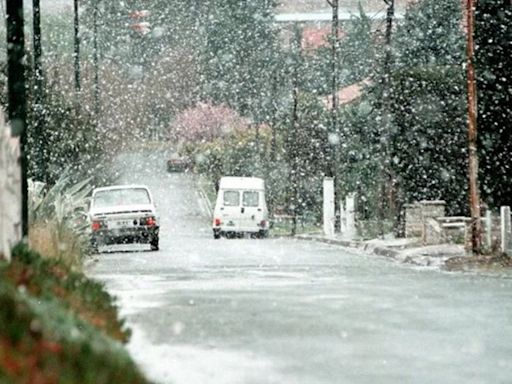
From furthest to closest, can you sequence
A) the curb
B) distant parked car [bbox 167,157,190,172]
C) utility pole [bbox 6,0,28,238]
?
distant parked car [bbox 167,157,190,172] < the curb < utility pole [bbox 6,0,28,238]

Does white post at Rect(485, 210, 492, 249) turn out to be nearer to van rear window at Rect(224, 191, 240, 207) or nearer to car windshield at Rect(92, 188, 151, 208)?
car windshield at Rect(92, 188, 151, 208)

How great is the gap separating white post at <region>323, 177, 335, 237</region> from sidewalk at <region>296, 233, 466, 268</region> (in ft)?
32.2

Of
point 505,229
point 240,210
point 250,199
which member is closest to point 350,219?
point 240,210

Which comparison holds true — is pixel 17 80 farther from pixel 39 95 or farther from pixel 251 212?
pixel 251 212

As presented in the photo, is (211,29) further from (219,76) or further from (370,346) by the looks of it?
(370,346)

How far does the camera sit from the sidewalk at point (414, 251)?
2892 cm

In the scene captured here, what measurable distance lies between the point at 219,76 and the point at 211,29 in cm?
403

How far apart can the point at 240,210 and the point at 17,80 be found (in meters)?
32.9

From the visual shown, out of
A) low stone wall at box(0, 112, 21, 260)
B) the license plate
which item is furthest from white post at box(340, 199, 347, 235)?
low stone wall at box(0, 112, 21, 260)

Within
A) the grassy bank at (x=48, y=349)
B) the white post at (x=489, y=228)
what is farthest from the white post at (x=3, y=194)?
the white post at (x=489, y=228)

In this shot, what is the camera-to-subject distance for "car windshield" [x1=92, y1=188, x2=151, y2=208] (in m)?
36.6

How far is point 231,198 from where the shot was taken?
53031mm

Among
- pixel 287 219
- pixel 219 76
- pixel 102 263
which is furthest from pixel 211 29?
pixel 102 263

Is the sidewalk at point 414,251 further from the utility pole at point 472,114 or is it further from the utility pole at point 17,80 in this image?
the utility pole at point 17,80
